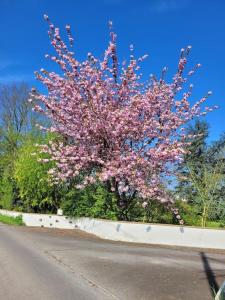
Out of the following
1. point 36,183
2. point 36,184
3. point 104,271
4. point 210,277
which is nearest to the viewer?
point 210,277

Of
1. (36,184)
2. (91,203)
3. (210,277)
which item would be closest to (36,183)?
(36,184)

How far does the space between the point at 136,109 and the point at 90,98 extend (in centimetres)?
207

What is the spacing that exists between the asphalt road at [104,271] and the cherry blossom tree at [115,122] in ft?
11.9

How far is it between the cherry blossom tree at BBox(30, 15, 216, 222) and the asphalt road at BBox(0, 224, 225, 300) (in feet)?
11.9

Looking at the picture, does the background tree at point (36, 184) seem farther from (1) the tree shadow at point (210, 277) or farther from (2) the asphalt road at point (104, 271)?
(1) the tree shadow at point (210, 277)

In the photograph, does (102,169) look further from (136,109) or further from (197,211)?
(197,211)

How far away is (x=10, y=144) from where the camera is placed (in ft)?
153

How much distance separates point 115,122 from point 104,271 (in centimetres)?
900

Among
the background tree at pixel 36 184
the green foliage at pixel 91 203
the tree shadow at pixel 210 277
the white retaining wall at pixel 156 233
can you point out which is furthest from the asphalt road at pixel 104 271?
the background tree at pixel 36 184

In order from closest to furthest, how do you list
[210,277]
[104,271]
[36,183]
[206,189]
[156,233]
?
[210,277] → [104,271] → [156,233] → [206,189] → [36,183]

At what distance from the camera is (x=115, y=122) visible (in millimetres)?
18969

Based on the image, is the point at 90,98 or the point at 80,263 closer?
the point at 80,263

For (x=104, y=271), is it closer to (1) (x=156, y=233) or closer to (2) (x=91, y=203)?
(1) (x=156, y=233)

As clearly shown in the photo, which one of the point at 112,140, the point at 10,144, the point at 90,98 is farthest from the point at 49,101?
the point at 10,144
